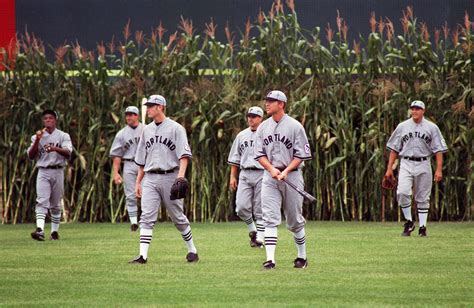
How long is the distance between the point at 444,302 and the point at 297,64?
43.8ft

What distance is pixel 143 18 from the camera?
82.6 ft

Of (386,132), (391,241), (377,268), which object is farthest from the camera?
(386,132)

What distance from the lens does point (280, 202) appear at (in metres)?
13.1

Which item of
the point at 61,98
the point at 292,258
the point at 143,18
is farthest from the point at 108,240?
the point at 143,18

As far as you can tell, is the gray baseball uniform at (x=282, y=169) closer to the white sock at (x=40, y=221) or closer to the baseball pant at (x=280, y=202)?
the baseball pant at (x=280, y=202)

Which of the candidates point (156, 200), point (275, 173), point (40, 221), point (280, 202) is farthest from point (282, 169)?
point (40, 221)

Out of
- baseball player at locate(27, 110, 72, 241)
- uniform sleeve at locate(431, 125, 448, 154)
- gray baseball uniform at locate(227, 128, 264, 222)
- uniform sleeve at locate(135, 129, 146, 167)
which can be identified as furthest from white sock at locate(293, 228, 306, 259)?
baseball player at locate(27, 110, 72, 241)

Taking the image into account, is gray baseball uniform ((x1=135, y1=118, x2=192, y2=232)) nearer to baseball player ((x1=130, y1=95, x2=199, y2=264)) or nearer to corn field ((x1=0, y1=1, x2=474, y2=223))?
baseball player ((x1=130, y1=95, x2=199, y2=264))

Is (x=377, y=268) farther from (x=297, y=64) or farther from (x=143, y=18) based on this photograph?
(x=143, y=18)

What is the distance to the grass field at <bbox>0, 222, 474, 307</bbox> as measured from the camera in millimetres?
10508

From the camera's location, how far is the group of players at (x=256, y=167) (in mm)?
13070

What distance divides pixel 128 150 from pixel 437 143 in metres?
5.86

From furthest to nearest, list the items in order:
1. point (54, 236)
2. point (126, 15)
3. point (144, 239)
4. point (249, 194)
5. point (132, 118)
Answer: point (126, 15)
point (132, 118)
point (54, 236)
point (249, 194)
point (144, 239)

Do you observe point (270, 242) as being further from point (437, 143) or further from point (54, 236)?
point (54, 236)
